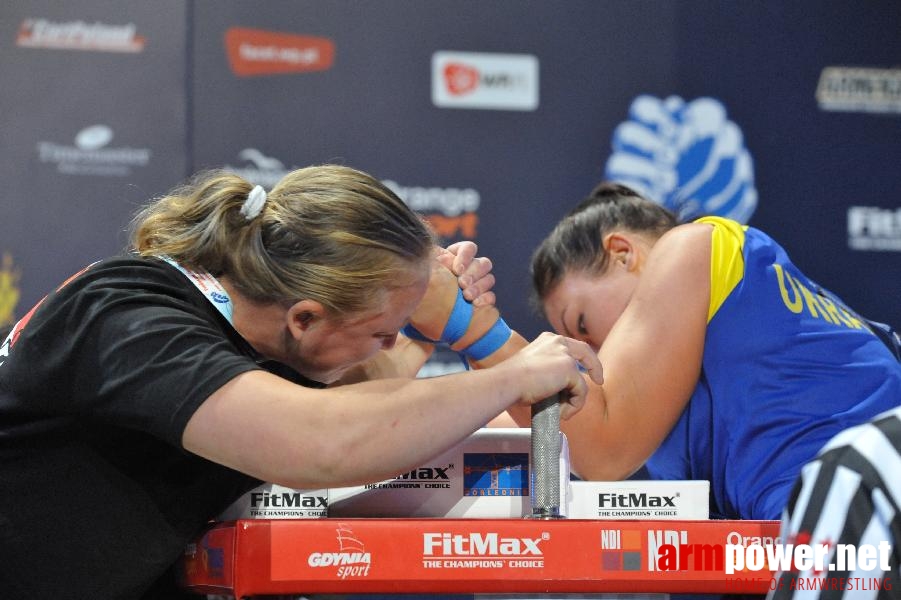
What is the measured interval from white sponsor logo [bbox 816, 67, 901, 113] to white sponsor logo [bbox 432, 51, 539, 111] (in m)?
0.98

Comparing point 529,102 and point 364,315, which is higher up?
point 529,102

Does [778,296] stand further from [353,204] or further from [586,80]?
[586,80]

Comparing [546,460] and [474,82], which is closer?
[546,460]

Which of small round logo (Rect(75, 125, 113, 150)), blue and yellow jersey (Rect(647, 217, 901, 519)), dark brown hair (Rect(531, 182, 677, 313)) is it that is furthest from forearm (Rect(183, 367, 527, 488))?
small round logo (Rect(75, 125, 113, 150))

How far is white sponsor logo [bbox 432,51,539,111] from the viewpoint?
3.23 m

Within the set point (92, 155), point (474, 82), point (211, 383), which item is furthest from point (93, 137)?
point (211, 383)

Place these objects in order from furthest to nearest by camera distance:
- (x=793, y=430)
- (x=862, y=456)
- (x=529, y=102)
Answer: (x=529, y=102) < (x=793, y=430) < (x=862, y=456)

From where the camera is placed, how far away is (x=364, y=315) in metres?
1.22

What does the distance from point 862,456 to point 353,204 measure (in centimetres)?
65

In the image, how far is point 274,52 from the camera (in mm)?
3160

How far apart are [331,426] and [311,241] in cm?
25

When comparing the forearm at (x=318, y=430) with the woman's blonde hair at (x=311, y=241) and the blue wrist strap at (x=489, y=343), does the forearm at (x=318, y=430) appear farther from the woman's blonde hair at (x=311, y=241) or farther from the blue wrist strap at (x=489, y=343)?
the blue wrist strap at (x=489, y=343)

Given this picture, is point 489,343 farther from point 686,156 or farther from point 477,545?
point 686,156

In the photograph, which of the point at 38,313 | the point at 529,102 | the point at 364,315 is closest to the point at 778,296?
the point at 364,315
